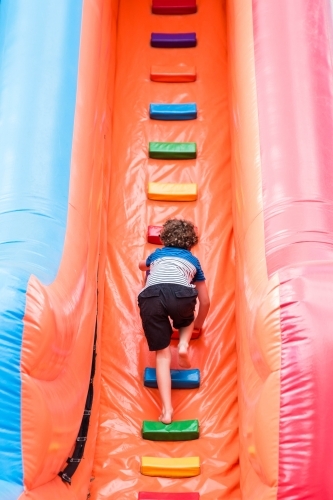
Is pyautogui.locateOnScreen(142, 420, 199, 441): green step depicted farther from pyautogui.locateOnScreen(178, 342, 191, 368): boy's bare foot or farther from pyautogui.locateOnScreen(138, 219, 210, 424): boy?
pyautogui.locateOnScreen(178, 342, 191, 368): boy's bare foot

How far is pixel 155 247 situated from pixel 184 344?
565 mm

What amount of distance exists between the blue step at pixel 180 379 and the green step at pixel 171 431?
0.50ft

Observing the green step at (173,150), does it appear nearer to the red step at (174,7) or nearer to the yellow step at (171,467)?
the red step at (174,7)

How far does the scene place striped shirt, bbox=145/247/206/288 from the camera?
2.91 meters

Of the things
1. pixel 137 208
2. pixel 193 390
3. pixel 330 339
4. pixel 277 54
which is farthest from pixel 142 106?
pixel 330 339

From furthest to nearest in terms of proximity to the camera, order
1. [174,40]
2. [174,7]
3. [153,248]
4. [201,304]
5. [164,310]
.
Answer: [174,7] → [174,40] → [153,248] → [201,304] → [164,310]

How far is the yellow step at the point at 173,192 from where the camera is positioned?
3392 mm

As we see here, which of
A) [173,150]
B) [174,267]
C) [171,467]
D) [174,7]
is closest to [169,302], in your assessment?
[174,267]

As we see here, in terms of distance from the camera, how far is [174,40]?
3.97 meters

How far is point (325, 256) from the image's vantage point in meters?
2.38

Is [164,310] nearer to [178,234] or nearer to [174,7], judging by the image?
[178,234]

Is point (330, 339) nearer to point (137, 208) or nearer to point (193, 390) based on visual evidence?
point (193, 390)

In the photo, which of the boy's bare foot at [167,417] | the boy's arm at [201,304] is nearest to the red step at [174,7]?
the boy's arm at [201,304]

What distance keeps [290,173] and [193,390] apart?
84 cm
